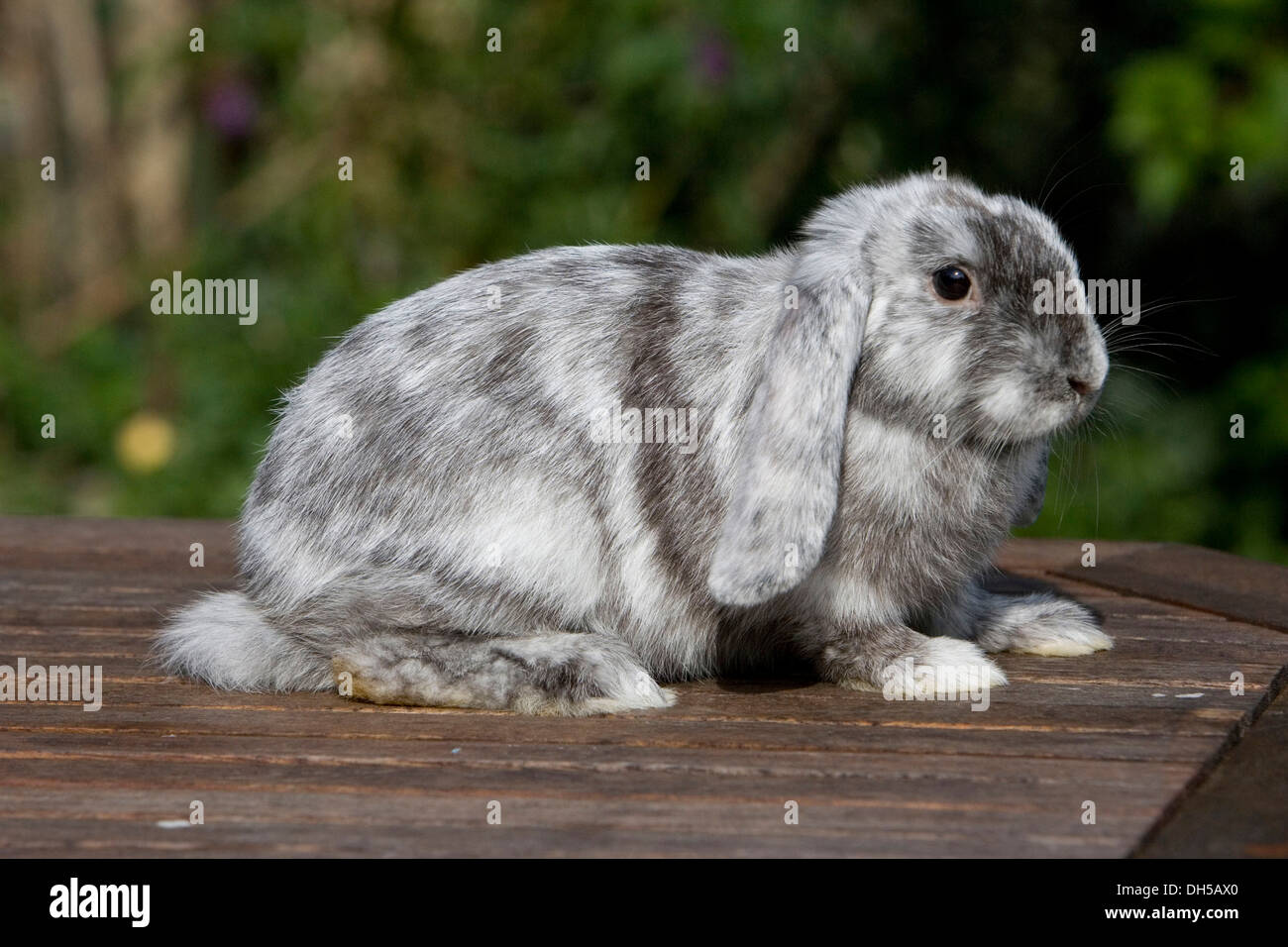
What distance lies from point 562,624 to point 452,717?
12.0 inches

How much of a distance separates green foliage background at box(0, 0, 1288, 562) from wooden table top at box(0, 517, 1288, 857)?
292cm

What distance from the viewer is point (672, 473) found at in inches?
117

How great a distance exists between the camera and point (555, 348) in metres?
3.03

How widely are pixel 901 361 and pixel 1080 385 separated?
33 centimetres

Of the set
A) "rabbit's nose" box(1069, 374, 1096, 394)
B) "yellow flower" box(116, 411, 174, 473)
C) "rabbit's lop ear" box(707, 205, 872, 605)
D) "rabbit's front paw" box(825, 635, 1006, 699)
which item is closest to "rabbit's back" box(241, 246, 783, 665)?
"rabbit's lop ear" box(707, 205, 872, 605)

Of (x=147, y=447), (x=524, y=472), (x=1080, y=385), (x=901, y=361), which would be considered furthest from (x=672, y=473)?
(x=147, y=447)

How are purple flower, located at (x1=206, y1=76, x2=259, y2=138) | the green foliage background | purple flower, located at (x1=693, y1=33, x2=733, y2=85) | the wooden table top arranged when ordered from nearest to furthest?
1. the wooden table top
2. purple flower, located at (x1=693, y1=33, x2=733, y2=85)
3. the green foliage background
4. purple flower, located at (x1=206, y1=76, x2=259, y2=138)

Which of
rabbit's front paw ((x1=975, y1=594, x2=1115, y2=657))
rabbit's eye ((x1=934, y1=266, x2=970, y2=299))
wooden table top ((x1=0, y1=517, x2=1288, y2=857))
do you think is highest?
rabbit's eye ((x1=934, y1=266, x2=970, y2=299))

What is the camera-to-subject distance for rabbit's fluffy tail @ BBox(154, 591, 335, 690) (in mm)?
3012

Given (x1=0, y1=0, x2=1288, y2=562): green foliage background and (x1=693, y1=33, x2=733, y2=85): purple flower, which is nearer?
(x1=693, y1=33, x2=733, y2=85): purple flower

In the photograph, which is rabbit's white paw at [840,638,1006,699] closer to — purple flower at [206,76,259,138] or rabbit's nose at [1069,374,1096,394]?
rabbit's nose at [1069,374,1096,394]

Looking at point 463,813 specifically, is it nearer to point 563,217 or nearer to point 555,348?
point 555,348

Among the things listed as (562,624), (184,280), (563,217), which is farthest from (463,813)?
(184,280)

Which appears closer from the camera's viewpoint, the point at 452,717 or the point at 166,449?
the point at 452,717
